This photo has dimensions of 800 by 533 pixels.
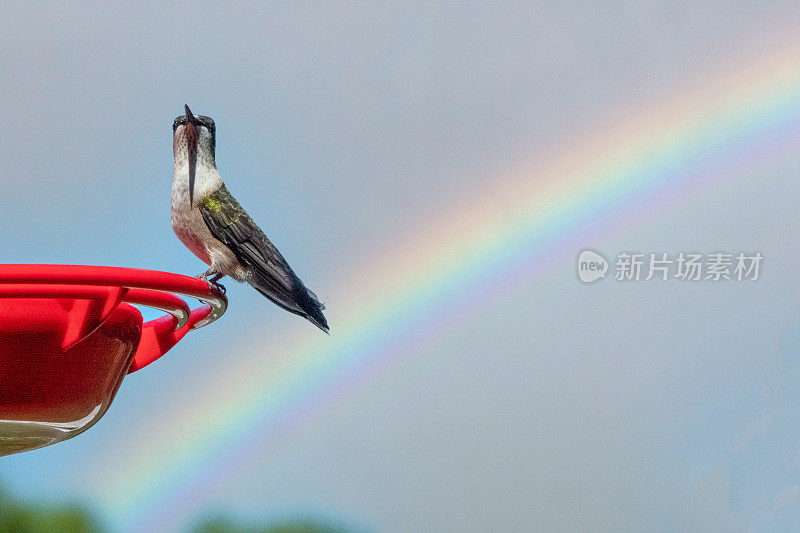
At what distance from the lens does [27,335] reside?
4.09 feet

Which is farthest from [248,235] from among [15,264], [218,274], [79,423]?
[15,264]

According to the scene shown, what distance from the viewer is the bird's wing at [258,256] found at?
155 centimetres

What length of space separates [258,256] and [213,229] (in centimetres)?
9

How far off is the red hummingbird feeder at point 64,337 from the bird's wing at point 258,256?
0.17 meters

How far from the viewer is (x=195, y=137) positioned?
1.69 m

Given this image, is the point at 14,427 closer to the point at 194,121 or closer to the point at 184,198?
the point at 184,198

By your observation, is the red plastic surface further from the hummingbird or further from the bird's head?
the bird's head

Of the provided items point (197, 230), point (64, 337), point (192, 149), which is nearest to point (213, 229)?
point (197, 230)

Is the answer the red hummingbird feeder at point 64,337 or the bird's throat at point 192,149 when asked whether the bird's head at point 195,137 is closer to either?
the bird's throat at point 192,149

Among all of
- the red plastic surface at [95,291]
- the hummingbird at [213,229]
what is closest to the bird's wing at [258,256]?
the hummingbird at [213,229]

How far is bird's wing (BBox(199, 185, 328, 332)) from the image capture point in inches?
61.1

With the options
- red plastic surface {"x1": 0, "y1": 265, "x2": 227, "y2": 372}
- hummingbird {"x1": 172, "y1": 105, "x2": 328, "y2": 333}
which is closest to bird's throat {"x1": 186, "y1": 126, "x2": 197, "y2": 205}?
hummingbird {"x1": 172, "y1": 105, "x2": 328, "y2": 333}

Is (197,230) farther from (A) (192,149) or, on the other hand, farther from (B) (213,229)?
(A) (192,149)

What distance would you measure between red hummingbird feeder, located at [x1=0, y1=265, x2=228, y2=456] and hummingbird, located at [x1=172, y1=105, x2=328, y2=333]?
0.64ft
